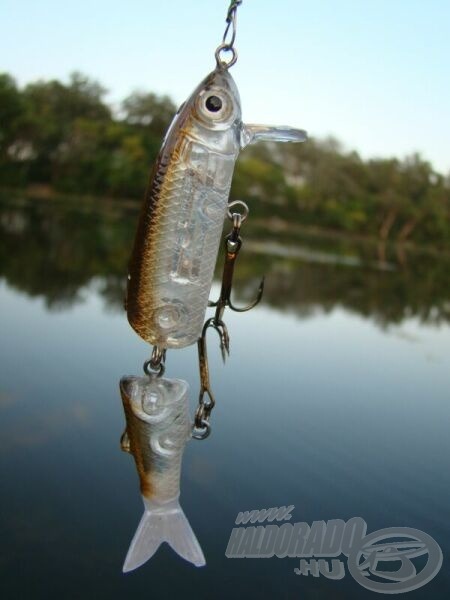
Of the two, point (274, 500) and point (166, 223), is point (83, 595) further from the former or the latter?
point (166, 223)

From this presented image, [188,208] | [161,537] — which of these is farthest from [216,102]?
[161,537]

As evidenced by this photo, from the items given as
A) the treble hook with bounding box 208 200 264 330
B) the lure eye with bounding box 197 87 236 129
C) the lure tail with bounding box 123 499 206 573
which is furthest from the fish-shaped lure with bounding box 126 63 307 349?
the lure tail with bounding box 123 499 206 573

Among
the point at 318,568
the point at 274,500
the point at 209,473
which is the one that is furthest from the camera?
the point at 209,473

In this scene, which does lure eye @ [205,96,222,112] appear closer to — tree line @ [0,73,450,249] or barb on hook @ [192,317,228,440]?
barb on hook @ [192,317,228,440]

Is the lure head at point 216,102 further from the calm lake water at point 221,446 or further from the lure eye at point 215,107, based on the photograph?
the calm lake water at point 221,446

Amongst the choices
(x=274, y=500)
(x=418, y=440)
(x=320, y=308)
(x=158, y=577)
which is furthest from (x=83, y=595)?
(x=320, y=308)
